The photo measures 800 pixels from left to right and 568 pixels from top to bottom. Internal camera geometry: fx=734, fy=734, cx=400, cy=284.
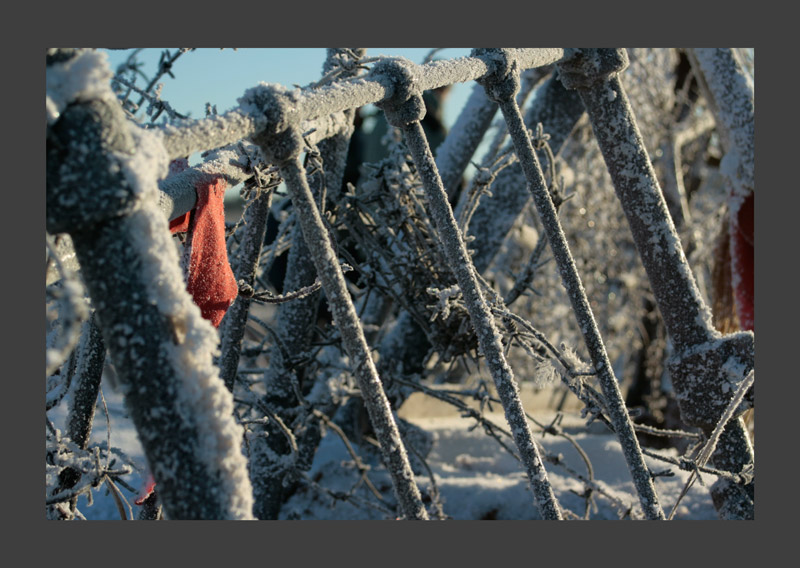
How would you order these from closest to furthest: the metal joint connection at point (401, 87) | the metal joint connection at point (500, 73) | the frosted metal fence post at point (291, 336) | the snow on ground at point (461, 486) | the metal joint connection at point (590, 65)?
the metal joint connection at point (401, 87)
the metal joint connection at point (500, 73)
the metal joint connection at point (590, 65)
the frosted metal fence post at point (291, 336)
the snow on ground at point (461, 486)

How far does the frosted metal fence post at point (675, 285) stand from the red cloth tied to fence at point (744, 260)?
2.31ft

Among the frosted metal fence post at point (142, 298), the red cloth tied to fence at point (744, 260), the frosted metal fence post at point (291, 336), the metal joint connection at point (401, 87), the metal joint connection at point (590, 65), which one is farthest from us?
the red cloth tied to fence at point (744, 260)

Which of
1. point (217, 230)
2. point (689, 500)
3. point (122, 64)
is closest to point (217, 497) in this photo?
point (217, 230)

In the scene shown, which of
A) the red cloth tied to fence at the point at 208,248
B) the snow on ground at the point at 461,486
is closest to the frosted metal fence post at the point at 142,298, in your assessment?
the red cloth tied to fence at the point at 208,248

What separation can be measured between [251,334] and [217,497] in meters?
1.60

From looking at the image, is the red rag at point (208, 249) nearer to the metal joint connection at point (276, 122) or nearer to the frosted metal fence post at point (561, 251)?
the metal joint connection at point (276, 122)

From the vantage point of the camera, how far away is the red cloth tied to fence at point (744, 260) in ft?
6.68

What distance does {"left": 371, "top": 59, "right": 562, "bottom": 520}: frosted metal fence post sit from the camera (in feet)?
2.95

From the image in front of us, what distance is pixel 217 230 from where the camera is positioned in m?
0.90

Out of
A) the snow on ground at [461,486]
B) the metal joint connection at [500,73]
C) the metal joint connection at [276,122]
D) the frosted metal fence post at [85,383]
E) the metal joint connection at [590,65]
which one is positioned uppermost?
the metal joint connection at [590,65]

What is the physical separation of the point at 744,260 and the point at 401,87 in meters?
1.58

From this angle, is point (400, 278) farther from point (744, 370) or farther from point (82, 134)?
point (82, 134)

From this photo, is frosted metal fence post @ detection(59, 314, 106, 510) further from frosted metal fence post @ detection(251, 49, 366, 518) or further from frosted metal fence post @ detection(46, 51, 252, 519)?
frosted metal fence post @ detection(251, 49, 366, 518)

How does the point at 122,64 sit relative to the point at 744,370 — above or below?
above
